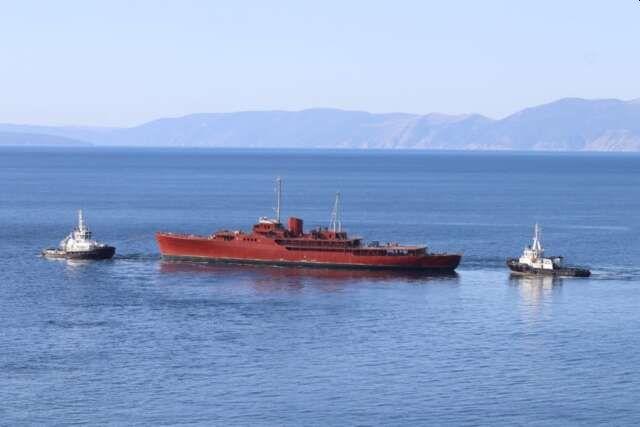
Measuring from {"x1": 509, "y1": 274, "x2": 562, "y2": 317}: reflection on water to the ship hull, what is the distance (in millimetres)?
8425

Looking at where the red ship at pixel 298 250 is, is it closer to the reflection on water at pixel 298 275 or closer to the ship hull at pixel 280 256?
the ship hull at pixel 280 256

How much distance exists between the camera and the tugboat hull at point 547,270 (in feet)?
399

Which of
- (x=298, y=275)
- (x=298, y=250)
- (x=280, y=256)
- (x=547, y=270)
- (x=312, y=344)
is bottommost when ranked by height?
(x=312, y=344)

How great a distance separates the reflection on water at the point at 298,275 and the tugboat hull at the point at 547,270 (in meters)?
5.75

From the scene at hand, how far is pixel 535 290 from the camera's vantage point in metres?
114

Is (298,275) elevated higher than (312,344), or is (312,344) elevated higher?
(298,275)

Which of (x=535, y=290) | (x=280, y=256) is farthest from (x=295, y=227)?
(x=535, y=290)

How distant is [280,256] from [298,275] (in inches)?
273

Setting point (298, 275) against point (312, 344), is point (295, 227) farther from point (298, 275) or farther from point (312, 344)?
point (312, 344)

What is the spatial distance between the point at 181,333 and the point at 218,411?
70.4ft

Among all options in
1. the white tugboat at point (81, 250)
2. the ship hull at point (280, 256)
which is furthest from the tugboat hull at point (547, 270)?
the white tugboat at point (81, 250)

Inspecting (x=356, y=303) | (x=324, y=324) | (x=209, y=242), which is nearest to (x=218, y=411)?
(x=324, y=324)

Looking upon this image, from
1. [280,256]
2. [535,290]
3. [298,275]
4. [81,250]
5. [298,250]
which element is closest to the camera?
[535,290]

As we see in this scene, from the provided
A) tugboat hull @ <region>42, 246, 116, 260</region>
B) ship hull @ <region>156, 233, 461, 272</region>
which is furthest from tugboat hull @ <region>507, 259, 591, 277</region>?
tugboat hull @ <region>42, 246, 116, 260</region>
